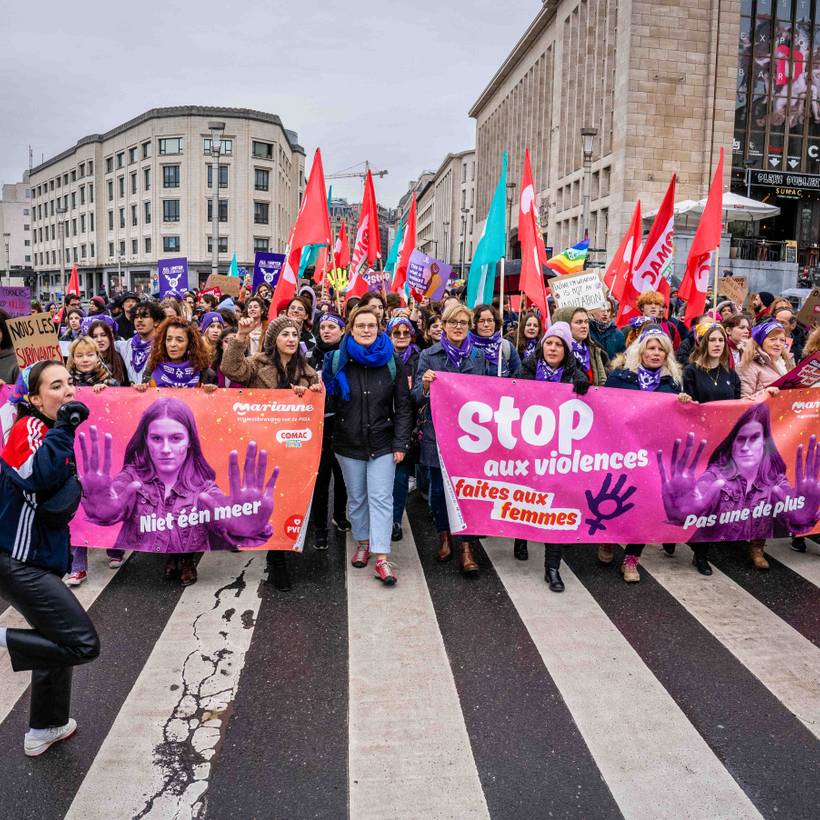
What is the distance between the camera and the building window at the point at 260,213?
66.0 m

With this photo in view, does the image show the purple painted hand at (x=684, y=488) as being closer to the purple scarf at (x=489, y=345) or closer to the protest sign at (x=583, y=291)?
the purple scarf at (x=489, y=345)

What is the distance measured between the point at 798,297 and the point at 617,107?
1782 centimetres

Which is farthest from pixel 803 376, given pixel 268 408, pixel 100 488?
pixel 100 488

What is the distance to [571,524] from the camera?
18.1ft

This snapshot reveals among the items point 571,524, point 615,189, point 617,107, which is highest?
point 617,107

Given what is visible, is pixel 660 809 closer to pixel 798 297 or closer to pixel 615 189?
pixel 798 297

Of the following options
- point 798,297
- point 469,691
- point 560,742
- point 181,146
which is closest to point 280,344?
point 469,691

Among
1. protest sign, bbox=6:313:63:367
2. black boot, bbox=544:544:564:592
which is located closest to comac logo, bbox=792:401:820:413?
black boot, bbox=544:544:564:592

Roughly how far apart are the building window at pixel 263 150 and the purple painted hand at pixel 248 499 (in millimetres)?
64848

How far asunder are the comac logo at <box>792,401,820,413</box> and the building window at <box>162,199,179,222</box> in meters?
66.3

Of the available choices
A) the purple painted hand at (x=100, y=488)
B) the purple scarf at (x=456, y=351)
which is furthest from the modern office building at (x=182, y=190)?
the purple scarf at (x=456, y=351)

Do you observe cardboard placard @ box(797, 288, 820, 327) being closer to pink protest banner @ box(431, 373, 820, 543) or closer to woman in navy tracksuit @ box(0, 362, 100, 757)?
pink protest banner @ box(431, 373, 820, 543)

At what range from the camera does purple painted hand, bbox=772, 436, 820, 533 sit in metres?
5.87

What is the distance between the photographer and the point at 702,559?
224 inches
